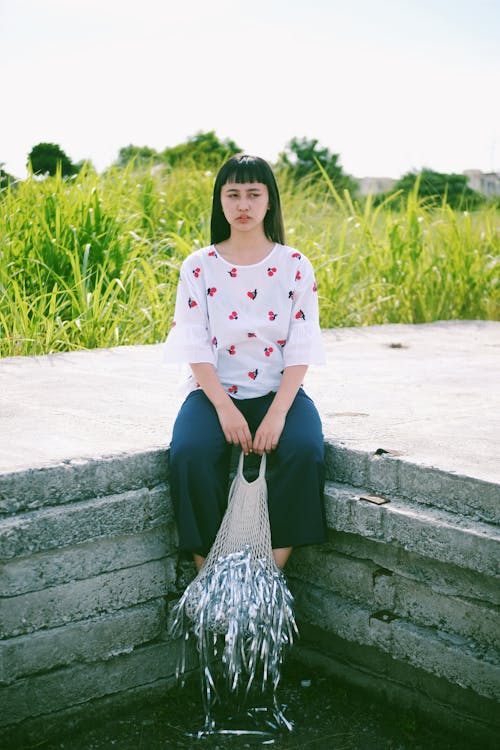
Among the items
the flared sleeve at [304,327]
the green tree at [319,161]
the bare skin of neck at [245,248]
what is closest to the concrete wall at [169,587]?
the flared sleeve at [304,327]

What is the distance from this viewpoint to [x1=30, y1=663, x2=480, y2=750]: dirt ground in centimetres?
210

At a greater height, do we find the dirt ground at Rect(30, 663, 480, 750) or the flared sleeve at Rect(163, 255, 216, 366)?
the flared sleeve at Rect(163, 255, 216, 366)

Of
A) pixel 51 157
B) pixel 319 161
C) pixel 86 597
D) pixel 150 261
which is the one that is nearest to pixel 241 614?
pixel 86 597

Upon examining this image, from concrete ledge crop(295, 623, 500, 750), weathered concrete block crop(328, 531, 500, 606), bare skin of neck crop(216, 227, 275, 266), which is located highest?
bare skin of neck crop(216, 227, 275, 266)

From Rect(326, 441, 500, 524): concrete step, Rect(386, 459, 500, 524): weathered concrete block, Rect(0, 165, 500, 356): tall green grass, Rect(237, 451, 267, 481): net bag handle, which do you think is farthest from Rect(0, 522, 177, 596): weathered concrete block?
Rect(0, 165, 500, 356): tall green grass

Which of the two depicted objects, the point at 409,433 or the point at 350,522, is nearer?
the point at 350,522

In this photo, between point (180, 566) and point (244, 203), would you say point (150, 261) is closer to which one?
point (244, 203)

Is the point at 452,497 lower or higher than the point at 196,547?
higher

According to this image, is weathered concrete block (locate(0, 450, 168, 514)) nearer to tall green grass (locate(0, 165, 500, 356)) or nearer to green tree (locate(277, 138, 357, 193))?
tall green grass (locate(0, 165, 500, 356))

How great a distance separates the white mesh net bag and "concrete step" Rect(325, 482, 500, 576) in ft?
0.67

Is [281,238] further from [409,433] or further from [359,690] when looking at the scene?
[359,690]

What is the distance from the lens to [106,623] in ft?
7.06

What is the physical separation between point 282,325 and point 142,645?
3.14 ft

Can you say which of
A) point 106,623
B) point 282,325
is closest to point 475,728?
point 106,623
